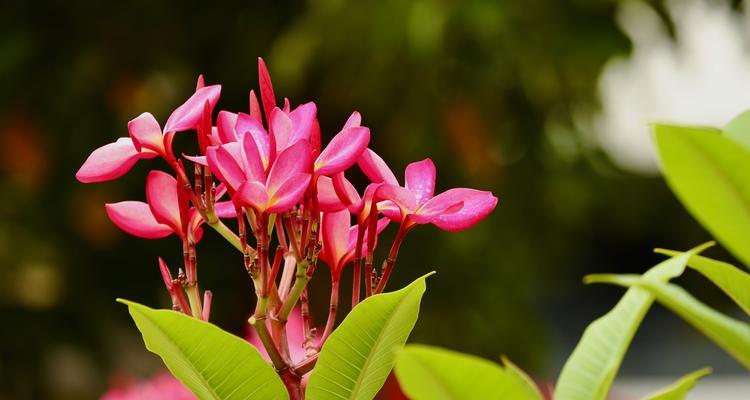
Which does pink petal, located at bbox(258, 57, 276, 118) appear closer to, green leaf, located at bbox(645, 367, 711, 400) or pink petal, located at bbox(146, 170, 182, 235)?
pink petal, located at bbox(146, 170, 182, 235)

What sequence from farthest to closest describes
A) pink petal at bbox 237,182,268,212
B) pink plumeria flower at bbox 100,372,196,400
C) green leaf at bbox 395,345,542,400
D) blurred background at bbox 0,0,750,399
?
blurred background at bbox 0,0,750,399, pink plumeria flower at bbox 100,372,196,400, pink petal at bbox 237,182,268,212, green leaf at bbox 395,345,542,400

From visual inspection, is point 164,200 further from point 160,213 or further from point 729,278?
point 729,278

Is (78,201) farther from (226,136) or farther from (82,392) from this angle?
(226,136)

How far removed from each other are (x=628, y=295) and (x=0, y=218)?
256 cm

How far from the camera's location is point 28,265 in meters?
2.64

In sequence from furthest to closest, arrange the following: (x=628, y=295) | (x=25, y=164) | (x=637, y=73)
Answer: (x=637, y=73), (x=25, y=164), (x=628, y=295)

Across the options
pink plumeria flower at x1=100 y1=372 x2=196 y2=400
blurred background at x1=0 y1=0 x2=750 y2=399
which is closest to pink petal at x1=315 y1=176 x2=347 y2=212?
pink plumeria flower at x1=100 y1=372 x2=196 y2=400

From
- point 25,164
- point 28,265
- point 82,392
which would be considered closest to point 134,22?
point 25,164

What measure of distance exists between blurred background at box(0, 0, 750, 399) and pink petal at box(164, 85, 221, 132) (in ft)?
6.01

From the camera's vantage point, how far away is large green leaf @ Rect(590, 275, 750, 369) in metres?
0.27

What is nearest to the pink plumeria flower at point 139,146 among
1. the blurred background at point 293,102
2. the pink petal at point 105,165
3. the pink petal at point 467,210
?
the pink petal at point 105,165

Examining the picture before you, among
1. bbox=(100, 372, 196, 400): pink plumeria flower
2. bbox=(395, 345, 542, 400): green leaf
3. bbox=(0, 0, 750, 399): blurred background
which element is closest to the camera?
bbox=(395, 345, 542, 400): green leaf

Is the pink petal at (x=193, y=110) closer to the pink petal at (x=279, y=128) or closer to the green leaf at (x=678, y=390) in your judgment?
the pink petal at (x=279, y=128)

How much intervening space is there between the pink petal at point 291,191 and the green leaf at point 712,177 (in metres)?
0.14
